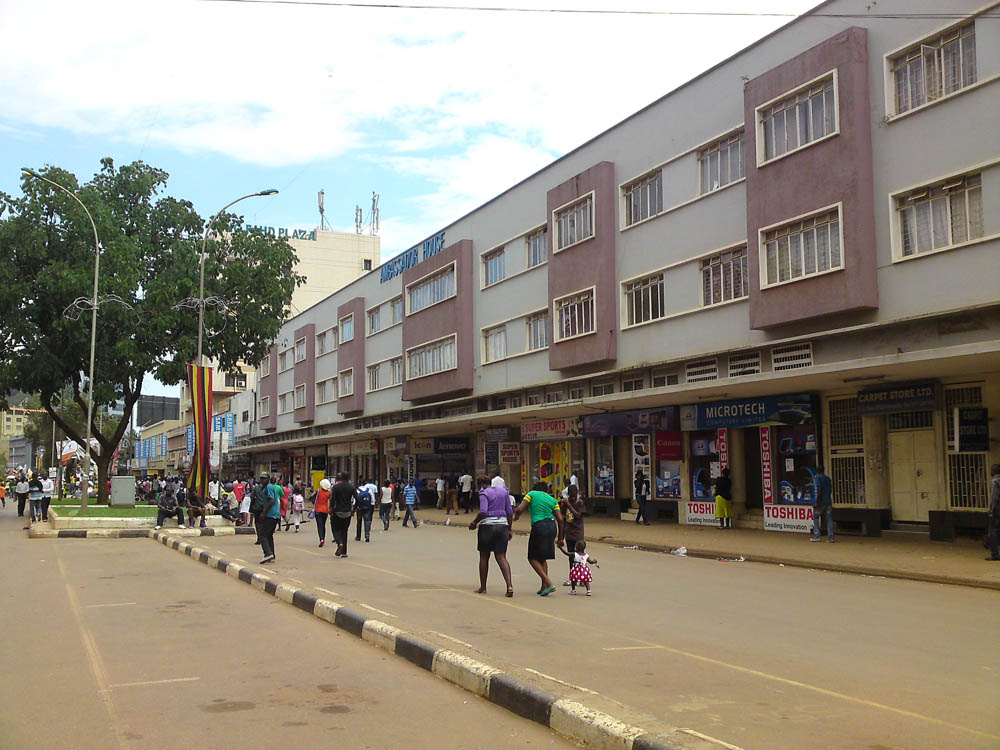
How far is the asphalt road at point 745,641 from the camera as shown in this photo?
19.1 ft

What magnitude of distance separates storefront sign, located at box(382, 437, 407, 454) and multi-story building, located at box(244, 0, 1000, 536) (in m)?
8.03

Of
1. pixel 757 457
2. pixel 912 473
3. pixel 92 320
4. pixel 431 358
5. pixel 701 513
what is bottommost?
pixel 701 513

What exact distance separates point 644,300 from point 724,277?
3.48 metres

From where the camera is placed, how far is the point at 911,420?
65.7 ft

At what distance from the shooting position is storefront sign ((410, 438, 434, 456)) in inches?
1712

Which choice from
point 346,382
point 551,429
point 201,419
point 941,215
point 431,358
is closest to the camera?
point 941,215

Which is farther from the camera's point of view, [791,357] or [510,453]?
[510,453]

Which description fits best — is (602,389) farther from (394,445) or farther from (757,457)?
(394,445)

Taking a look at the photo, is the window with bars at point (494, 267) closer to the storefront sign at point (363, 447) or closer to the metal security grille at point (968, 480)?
the storefront sign at point (363, 447)

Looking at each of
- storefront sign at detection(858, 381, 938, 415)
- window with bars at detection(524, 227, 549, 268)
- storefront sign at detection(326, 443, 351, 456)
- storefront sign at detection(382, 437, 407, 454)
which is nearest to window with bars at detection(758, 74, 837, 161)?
storefront sign at detection(858, 381, 938, 415)

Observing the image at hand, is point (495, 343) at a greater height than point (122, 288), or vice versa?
point (122, 288)

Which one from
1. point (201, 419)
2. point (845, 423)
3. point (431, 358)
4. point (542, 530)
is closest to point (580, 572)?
point (542, 530)

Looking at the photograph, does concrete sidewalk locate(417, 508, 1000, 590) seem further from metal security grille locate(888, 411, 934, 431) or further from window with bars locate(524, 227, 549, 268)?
window with bars locate(524, 227, 549, 268)

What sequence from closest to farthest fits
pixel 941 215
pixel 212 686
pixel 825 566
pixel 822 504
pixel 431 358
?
1. pixel 212 686
2. pixel 825 566
3. pixel 941 215
4. pixel 822 504
5. pixel 431 358
